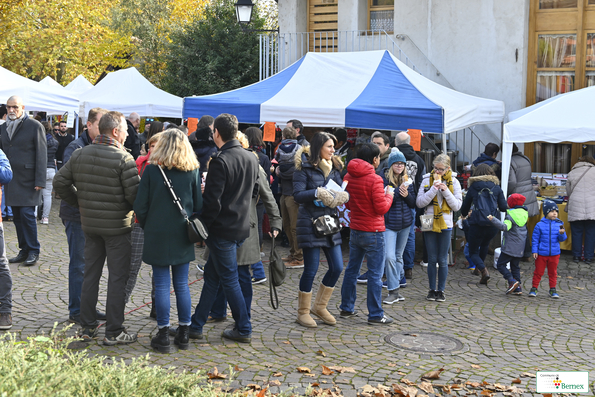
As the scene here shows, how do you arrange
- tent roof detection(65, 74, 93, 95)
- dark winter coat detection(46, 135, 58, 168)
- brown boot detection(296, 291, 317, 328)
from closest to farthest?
1. brown boot detection(296, 291, 317, 328)
2. dark winter coat detection(46, 135, 58, 168)
3. tent roof detection(65, 74, 93, 95)

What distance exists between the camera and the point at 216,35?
69.2ft

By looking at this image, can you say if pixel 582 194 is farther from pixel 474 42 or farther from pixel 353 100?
pixel 474 42

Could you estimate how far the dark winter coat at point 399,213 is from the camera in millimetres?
7066

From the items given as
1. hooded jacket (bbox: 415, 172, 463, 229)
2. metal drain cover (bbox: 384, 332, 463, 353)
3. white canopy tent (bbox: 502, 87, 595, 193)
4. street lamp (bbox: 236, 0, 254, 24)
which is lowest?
metal drain cover (bbox: 384, 332, 463, 353)

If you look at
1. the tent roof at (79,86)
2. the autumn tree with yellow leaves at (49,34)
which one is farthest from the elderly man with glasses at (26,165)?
the autumn tree with yellow leaves at (49,34)

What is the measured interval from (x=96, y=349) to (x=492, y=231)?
527cm

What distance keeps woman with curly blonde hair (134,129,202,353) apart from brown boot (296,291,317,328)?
4.44ft

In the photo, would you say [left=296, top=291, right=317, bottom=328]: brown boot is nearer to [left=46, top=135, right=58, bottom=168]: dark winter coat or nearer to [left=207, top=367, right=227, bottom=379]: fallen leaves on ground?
[left=207, top=367, right=227, bottom=379]: fallen leaves on ground

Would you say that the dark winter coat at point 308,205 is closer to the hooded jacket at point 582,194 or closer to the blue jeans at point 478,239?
the blue jeans at point 478,239

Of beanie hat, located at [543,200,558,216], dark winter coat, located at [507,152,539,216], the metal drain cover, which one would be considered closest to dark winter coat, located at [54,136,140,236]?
the metal drain cover

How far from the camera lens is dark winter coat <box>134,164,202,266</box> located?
4.81 meters

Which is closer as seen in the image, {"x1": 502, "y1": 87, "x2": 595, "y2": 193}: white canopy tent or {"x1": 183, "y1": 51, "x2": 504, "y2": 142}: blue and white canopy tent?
{"x1": 502, "y1": 87, "x2": 595, "y2": 193}: white canopy tent

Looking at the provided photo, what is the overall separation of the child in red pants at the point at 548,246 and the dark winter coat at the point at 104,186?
16.5 ft

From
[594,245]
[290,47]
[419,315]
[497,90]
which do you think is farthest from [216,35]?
[419,315]
